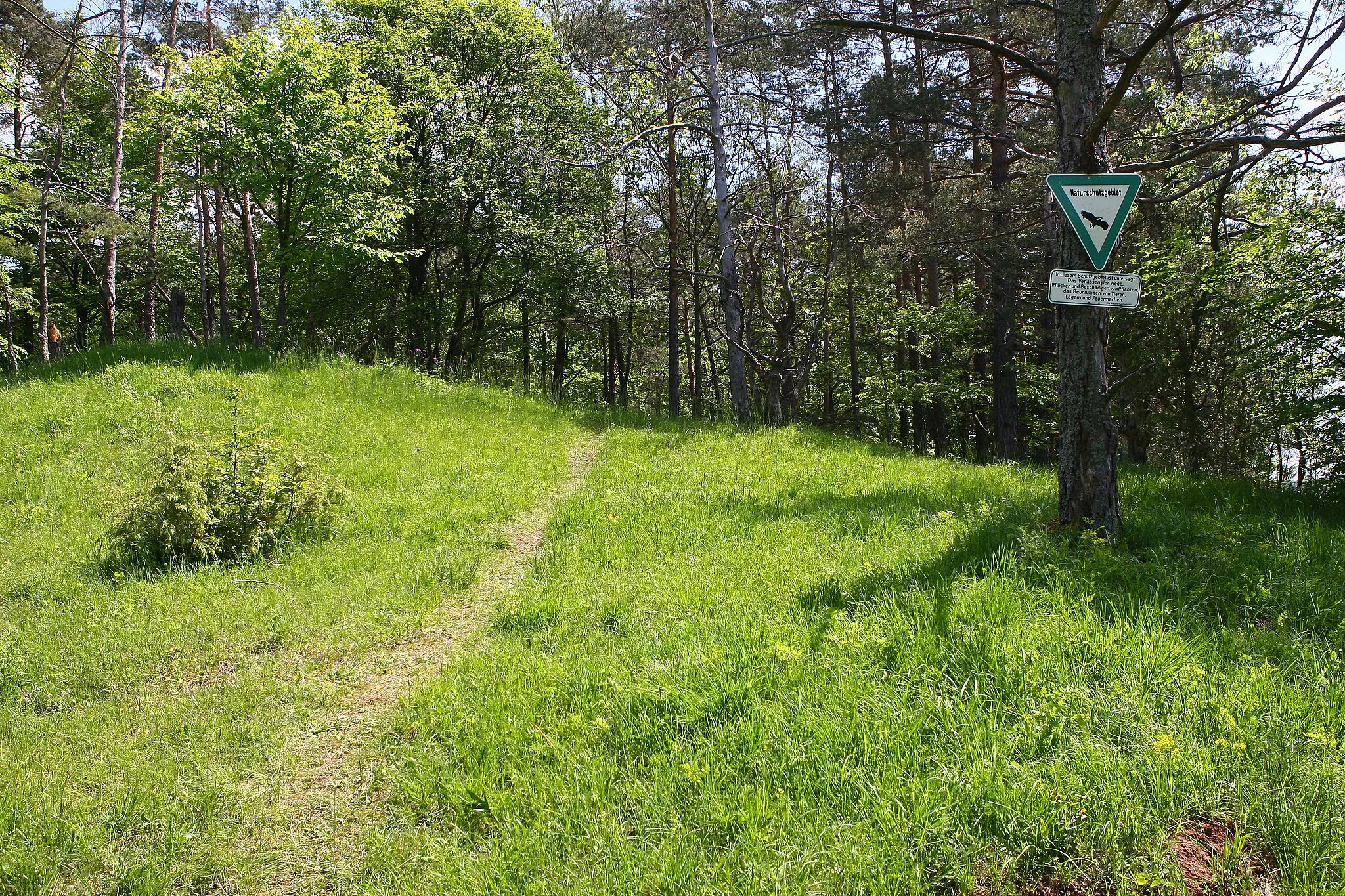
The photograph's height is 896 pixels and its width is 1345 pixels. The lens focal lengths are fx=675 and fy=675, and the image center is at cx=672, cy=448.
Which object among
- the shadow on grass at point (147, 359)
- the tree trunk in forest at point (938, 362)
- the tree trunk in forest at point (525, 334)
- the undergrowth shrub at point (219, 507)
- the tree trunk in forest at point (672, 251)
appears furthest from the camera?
the tree trunk in forest at point (525, 334)

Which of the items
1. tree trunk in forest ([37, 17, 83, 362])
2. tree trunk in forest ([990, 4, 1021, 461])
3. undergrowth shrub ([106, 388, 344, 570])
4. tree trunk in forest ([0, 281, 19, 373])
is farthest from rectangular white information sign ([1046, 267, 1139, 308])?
tree trunk in forest ([37, 17, 83, 362])

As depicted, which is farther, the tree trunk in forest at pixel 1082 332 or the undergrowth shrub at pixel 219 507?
the undergrowth shrub at pixel 219 507

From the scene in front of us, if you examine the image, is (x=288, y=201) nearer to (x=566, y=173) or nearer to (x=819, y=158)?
(x=566, y=173)

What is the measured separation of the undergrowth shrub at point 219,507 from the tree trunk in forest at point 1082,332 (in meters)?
6.83

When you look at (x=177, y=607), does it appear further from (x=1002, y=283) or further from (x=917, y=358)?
(x=917, y=358)

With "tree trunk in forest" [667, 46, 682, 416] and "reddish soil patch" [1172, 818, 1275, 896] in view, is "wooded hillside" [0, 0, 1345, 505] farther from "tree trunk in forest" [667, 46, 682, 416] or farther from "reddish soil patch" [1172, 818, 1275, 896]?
"reddish soil patch" [1172, 818, 1275, 896]

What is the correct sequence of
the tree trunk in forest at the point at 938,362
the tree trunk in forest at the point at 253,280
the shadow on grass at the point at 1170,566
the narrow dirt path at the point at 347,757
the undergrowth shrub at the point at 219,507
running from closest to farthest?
the narrow dirt path at the point at 347,757, the shadow on grass at the point at 1170,566, the undergrowth shrub at the point at 219,507, the tree trunk in forest at the point at 253,280, the tree trunk in forest at the point at 938,362

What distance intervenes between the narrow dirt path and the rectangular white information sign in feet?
15.4

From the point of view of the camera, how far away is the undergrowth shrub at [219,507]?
19.8 feet

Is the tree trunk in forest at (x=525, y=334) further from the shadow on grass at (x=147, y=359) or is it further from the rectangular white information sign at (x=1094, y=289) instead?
the rectangular white information sign at (x=1094, y=289)

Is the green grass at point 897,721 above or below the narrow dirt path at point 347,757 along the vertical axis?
above

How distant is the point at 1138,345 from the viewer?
8305 mm

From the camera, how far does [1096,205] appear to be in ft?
14.2

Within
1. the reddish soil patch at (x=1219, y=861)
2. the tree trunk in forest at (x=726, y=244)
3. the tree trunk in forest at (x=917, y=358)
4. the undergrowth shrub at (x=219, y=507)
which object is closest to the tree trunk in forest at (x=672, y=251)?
the tree trunk in forest at (x=726, y=244)
